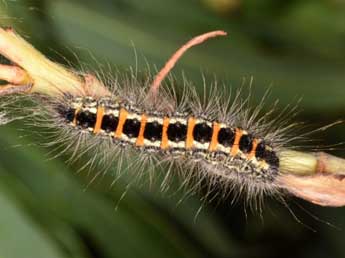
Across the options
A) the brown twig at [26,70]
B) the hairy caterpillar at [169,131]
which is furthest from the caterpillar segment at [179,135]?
the brown twig at [26,70]

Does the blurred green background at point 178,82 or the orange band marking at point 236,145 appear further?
the blurred green background at point 178,82

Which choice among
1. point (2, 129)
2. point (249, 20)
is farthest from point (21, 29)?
point (249, 20)

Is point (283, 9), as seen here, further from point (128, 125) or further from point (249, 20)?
point (128, 125)

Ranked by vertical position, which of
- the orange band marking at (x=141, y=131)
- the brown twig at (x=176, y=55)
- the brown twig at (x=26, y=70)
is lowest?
the orange band marking at (x=141, y=131)

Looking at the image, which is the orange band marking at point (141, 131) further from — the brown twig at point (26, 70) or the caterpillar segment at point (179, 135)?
the brown twig at point (26, 70)

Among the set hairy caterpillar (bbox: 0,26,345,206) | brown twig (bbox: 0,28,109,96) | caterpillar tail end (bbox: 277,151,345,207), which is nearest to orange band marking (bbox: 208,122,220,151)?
hairy caterpillar (bbox: 0,26,345,206)

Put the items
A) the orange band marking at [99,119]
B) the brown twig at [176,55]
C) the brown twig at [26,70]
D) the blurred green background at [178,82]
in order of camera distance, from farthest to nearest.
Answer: the blurred green background at [178,82] < the orange band marking at [99,119] < the brown twig at [176,55] < the brown twig at [26,70]
